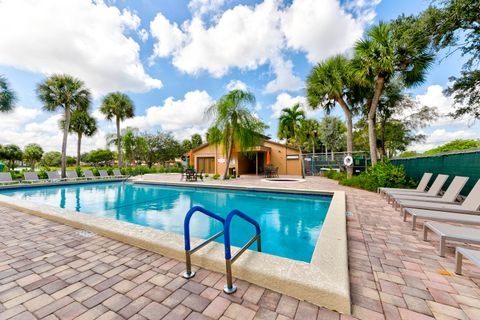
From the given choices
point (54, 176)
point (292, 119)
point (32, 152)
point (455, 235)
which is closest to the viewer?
point (455, 235)

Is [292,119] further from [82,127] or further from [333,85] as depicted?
[82,127]

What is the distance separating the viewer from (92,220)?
3.73 meters

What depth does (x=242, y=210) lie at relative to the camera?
22.3ft

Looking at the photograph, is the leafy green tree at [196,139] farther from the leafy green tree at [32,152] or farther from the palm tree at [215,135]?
the leafy green tree at [32,152]

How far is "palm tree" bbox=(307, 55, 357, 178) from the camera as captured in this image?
11141 mm

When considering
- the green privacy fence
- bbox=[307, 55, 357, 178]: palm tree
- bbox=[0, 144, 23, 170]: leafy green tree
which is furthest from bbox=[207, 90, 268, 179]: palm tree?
bbox=[0, 144, 23, 170]: leafy green tree

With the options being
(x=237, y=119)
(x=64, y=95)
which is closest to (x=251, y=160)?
(x=237, y=119)

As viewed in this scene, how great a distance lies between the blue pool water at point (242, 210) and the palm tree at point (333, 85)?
6.74m

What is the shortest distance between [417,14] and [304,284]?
12388mm

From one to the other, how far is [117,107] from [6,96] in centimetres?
774

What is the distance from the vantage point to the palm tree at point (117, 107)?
19578 millimetres

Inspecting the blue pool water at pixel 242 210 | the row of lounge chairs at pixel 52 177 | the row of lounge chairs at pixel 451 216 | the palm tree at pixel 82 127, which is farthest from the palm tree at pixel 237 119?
the palm tree at pixel 82 127

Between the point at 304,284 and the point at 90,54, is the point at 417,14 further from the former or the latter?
the point at 90,54

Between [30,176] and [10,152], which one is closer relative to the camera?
[30,176]
